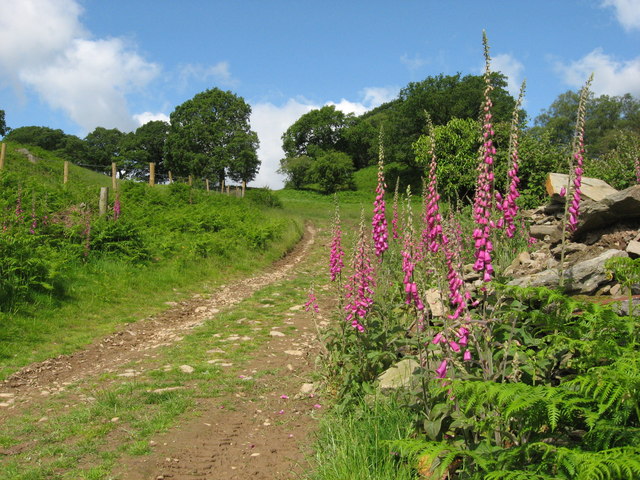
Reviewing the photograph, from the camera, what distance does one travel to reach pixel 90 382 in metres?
6.97

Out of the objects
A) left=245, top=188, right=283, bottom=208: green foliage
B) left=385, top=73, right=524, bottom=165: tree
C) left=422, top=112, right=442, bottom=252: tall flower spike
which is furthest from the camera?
left=385, top=73, right=524, bottom=165: tree

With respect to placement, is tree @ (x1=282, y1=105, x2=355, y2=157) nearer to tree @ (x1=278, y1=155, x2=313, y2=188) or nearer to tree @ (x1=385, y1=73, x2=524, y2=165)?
tree @ (x1=278, y1=155, x2=313, y2=188)

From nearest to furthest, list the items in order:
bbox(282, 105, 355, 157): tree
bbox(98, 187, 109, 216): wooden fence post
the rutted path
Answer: the rutted path
bbox(98, 187, 109, 216): wooden fence post
bbox(282, 105, 355, 157): tree

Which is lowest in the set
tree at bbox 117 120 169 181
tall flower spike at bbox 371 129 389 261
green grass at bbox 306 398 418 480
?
green grass at bbox 306 398 418 480

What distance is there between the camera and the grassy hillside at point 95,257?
377 inches

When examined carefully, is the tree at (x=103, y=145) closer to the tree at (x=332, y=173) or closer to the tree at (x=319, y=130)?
the tree at (x=319, y=130)

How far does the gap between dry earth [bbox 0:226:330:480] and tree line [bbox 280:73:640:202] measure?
9.23 meters

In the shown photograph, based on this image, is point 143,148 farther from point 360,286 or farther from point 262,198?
point 360,286

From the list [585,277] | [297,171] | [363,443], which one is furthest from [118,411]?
[297,171]

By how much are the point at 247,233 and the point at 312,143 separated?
70253mm

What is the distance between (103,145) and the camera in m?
90.4

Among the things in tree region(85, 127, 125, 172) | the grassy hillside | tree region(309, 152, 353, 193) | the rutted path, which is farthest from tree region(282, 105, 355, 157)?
the rutted path

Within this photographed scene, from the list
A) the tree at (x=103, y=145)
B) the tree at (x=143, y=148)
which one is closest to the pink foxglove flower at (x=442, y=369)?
the tree at (x=143, y=148)

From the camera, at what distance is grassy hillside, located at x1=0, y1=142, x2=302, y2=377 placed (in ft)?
31.4
